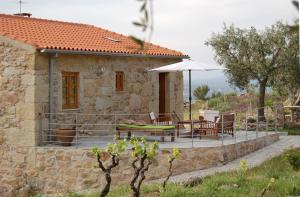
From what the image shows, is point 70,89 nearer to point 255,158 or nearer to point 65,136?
point 65,136

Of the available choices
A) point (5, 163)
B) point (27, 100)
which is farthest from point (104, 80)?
point (5, 163)

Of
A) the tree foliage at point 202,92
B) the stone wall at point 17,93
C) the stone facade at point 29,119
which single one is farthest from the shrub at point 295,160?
the tree foliage at point 202,92

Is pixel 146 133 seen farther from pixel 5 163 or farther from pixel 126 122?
pixel 5 163

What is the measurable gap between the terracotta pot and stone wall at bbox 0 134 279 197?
51cm

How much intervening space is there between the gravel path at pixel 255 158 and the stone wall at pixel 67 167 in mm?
347

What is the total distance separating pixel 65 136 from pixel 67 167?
3.05 ft

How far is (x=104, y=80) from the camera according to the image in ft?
51.6

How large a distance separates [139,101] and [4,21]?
5257 mm

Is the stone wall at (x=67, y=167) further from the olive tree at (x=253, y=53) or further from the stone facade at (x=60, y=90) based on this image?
the olive tree at (x=253, y=53)

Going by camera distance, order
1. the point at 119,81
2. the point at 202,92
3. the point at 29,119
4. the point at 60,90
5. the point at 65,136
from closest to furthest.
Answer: the point at 29,119
the point at 65,136
the point at 60,90
the point at 119,81
the point at 202,92

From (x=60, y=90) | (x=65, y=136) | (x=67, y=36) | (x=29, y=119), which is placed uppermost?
(x=67, y=36)

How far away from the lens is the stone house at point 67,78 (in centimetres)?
1374

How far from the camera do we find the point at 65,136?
13844 millimetres

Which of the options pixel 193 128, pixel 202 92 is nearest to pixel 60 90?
pixel 193 128
